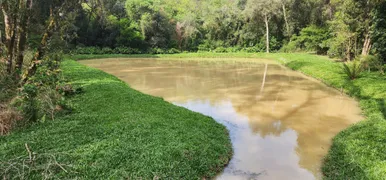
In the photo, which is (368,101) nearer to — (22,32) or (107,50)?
(22,32)

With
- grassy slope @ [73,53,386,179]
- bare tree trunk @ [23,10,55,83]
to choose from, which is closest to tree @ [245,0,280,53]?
grassy slope @ [73,53,386,179]

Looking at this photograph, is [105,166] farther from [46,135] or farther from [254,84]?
[254,84]

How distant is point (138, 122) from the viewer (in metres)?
6.78

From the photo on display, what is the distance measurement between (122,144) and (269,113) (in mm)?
6028

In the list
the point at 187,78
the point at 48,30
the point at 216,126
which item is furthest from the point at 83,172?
the point at 187,78

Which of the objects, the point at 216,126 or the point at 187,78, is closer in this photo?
the point at 216,126

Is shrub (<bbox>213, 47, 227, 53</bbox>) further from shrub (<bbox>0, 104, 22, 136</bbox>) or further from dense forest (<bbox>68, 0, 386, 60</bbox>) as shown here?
shrub (<bbox>0, 104, 22, 136</bbox>)

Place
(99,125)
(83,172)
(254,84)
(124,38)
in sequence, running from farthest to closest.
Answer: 1. (124,38)
2. (254,84)
3. (99,125)
4. (83,172)

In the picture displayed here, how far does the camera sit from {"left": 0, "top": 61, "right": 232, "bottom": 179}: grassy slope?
4.57 meters

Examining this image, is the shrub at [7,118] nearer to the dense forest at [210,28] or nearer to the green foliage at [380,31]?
the green foliage at [380,31]

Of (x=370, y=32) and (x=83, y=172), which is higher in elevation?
(x=370, y=32)

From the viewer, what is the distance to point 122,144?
17.7ft

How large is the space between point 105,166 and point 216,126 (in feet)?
13.2

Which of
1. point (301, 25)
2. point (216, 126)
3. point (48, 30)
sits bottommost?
point (216, 126)
